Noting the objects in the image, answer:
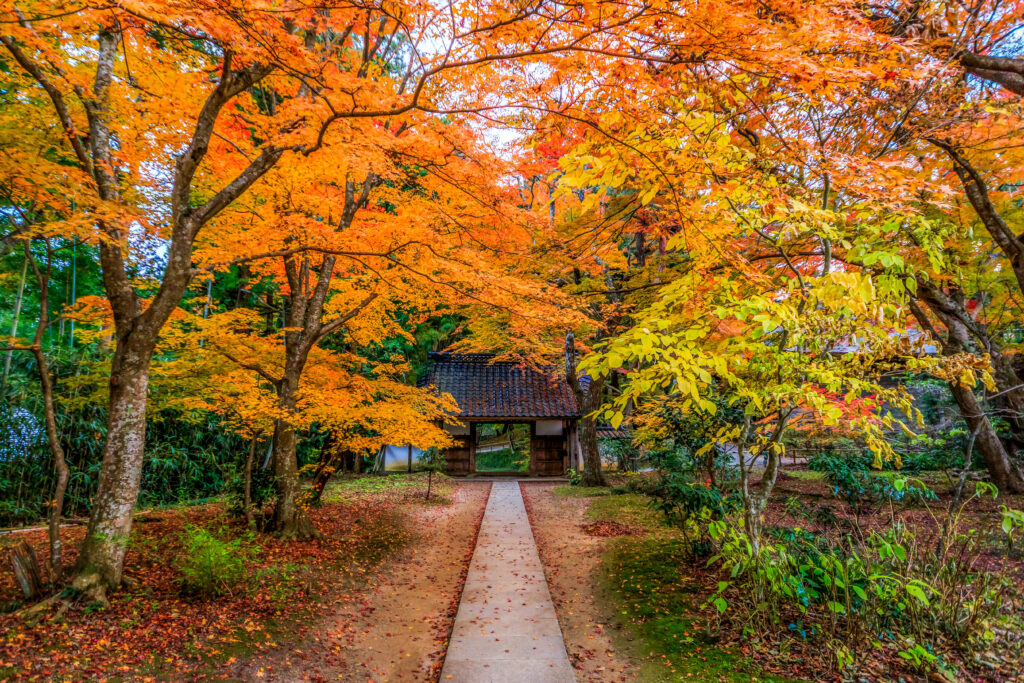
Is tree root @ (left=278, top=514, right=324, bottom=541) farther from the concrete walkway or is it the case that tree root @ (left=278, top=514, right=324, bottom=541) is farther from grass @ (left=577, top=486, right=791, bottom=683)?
grass @ (left=577, top=486, right=791, bottom=683)

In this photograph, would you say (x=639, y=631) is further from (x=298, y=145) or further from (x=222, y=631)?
(x=298, y=145)

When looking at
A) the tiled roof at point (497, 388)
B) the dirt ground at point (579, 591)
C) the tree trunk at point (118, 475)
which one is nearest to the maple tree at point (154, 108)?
the tree trunk at point (118, 475)

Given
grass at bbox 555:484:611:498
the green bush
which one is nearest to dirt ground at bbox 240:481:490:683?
the green bush

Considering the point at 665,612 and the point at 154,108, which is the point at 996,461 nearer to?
the point at 665,612

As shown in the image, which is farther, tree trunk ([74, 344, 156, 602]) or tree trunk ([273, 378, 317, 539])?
tree trunk ([273, 378, 317, 539])

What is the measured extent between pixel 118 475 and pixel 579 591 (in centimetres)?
469

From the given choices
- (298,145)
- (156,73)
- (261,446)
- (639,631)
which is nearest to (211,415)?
(261,446)

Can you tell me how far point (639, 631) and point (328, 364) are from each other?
619cm

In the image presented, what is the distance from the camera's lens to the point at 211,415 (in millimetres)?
10508

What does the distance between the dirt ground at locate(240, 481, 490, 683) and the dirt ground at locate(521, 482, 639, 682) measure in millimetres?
1122

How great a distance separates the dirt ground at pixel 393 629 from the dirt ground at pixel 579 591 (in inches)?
44.2

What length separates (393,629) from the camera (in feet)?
15.4

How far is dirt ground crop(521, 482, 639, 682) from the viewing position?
12.4ft

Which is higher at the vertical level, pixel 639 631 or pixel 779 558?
pixel 779 558
